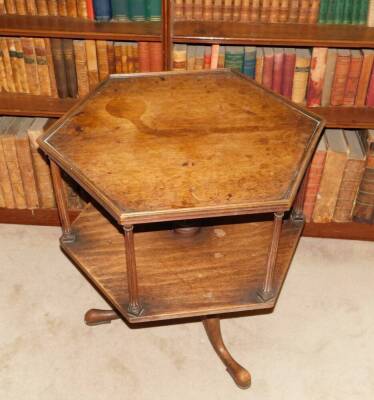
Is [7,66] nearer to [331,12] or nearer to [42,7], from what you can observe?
[42,7]

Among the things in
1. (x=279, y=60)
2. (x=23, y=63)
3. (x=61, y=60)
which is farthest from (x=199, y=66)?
(x=23, y=63)

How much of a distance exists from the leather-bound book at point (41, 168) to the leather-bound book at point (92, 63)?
13.1 inches

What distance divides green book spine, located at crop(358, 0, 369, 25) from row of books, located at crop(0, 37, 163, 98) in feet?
2.94

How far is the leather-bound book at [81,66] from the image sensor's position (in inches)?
98.7

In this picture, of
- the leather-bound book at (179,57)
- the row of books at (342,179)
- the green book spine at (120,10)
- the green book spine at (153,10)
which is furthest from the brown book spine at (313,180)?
the green book spine at (120,10)

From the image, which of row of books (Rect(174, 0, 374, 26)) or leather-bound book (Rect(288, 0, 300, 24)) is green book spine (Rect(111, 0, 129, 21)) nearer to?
row of books (Rect(174, 0, 374, 26))

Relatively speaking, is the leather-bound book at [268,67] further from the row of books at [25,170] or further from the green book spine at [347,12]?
the row of books at [25,170]

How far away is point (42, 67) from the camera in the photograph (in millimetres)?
2574

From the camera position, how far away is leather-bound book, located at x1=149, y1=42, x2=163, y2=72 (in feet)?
8.09

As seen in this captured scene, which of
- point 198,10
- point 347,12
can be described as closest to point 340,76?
point 347,12

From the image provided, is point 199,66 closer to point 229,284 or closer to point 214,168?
point 214,168

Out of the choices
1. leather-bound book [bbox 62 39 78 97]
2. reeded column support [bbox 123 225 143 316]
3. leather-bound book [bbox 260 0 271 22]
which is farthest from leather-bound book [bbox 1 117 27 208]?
leather-bound book [bbox 260 0 271 22]

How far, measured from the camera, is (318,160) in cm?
262

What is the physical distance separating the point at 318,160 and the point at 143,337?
45.5 inches
